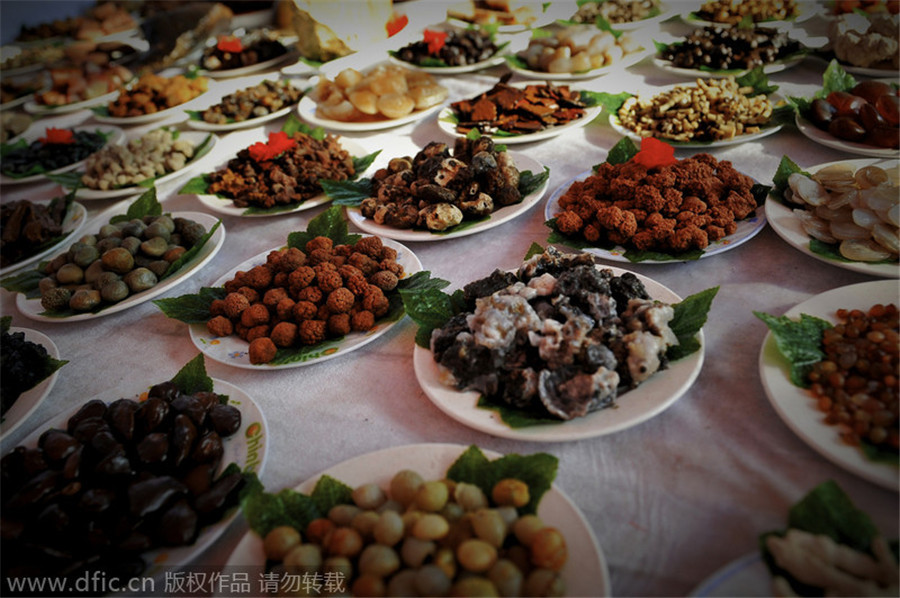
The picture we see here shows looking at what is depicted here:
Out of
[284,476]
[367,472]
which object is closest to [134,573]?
[284,476]

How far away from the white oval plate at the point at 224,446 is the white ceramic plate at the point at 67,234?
1.25 m

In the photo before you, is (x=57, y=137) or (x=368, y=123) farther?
(x=57, y=137)

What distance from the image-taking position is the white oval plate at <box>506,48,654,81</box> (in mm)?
3498

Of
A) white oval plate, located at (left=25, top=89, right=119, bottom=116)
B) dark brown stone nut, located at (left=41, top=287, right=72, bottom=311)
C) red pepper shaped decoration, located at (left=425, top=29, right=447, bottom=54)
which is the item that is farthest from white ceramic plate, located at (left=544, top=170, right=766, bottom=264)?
A: white oval plate, located at (left=25, top=89, right=119, bottom=116)

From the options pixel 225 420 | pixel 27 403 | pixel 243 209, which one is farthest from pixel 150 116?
pixel 225 420

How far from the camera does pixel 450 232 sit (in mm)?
2240

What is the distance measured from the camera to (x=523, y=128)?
114 inches

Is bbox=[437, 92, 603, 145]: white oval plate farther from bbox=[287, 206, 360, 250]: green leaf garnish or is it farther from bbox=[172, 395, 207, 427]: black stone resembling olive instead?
bbox=[172, 395, 207, 427]: black stone resembling olive

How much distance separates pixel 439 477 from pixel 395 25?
4.59 meters

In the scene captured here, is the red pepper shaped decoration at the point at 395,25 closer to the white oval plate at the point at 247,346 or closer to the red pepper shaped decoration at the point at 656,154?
the red pepper shaped decoration at the point at 656,154

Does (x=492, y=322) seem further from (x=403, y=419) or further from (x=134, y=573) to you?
(x=134, y=573)

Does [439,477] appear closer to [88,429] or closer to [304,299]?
[304,299]

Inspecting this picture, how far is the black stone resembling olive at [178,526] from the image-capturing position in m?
1.22

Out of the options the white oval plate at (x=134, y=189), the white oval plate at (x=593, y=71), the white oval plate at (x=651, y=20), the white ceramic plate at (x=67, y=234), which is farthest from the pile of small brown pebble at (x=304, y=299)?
the white oval plate at (x=651, y=20)
